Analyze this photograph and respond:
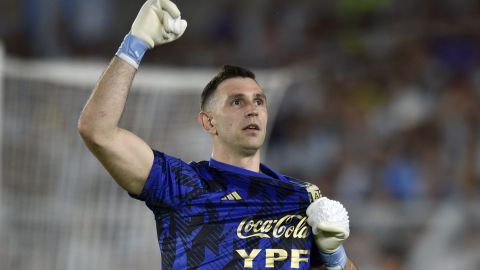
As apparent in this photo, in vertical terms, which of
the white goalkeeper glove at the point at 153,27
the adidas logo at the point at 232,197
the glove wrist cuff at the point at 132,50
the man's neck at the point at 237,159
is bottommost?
the adidas logo at the point at 232,197

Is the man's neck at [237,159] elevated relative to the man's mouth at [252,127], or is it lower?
lower

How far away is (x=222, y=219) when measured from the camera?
374 cm

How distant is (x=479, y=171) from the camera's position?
852 centimetres

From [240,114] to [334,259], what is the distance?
0.73m

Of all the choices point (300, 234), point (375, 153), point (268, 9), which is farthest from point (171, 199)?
point (268, 9)

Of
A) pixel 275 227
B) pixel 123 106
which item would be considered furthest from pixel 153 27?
pixel 275 227

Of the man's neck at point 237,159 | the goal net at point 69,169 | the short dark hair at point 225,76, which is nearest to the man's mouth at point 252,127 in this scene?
the man's neck at point 237,159

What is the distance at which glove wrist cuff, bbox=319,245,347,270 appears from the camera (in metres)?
4.00

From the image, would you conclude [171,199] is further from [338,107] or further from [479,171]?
[338,107]

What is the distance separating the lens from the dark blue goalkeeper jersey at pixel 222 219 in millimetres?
3662

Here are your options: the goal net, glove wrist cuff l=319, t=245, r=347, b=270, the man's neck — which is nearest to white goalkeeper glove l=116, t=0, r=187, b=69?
the man's neck

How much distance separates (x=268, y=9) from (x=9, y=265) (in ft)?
17.5

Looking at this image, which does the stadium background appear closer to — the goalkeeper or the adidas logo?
the goalkeeper

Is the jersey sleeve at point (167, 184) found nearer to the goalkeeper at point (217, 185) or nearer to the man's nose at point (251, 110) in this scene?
the goalkeeper at point (217, 185)
